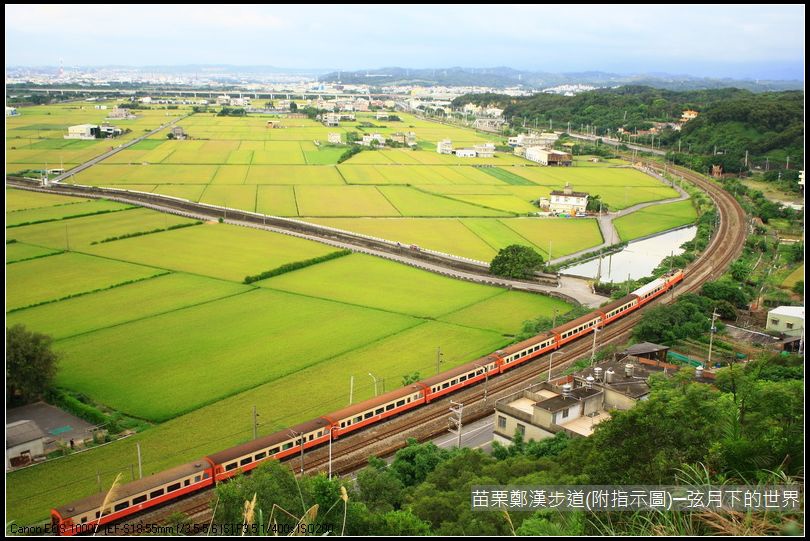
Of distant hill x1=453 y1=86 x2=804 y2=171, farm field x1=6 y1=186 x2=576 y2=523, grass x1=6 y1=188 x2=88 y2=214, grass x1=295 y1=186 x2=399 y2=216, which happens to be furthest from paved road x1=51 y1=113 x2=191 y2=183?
distant hill x1=453 y1=86 x2=804 y2=171

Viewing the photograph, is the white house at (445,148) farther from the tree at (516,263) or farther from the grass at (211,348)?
the grass at (211,348)

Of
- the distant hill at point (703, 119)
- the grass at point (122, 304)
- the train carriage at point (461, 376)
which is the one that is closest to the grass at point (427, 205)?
the grass at point (122, 304)

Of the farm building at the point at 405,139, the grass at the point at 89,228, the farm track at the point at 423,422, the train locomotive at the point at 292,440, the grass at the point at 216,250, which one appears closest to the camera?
the train locomotive at the point at 292,440

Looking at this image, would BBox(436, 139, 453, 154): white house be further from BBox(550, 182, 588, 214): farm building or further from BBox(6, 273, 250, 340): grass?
BBox(6, 273, 250, 340): grass

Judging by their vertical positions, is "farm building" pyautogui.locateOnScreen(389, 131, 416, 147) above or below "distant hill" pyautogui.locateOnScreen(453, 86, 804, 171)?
below

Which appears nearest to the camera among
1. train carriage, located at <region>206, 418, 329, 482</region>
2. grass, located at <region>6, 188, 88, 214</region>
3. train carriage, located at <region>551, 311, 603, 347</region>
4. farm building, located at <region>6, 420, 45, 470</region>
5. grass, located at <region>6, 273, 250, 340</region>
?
train carriage, located at <region>206, 418, 329, 482</region>

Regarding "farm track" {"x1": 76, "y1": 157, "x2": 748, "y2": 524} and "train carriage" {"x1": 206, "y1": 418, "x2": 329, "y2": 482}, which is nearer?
"farm track" {"x1": 76, "y1": 157, "x2": 748, "y2": 524}

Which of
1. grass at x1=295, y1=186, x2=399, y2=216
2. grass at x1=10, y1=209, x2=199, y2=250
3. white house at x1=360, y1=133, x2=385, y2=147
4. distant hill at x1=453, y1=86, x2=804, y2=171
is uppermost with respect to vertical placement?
distant hill at x1=453, y1=86, x2=804, y2=171
